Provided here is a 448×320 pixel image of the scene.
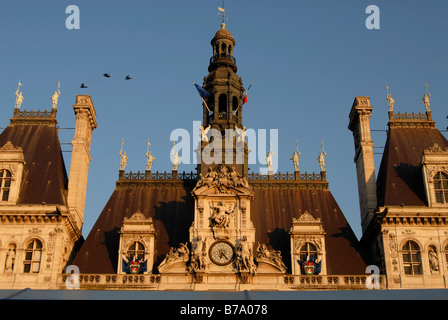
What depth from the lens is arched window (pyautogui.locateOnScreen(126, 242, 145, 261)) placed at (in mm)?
41562

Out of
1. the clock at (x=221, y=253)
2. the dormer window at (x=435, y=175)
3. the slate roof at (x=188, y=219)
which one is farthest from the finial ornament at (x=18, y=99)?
the dormer window at (x=435, y=175)

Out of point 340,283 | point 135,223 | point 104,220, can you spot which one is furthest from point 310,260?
point 104,220

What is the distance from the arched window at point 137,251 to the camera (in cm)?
4156

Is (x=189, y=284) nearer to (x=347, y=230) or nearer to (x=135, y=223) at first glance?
(x=135, y=223)

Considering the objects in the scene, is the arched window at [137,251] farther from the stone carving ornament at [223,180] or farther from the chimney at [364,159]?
the chimney at [364,159]

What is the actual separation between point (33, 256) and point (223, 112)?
1871 centimetres

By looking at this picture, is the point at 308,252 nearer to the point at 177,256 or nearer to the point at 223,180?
the point at 223,180

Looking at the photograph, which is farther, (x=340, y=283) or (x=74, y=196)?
(x=74, y=196)

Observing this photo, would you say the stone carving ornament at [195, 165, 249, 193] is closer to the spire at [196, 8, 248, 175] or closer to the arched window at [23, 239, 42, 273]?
the spire at [196, 8, 248, 175]

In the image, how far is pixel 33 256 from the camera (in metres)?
41.6

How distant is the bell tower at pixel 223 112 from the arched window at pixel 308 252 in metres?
7.98

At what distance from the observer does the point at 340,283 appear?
40375 mm
